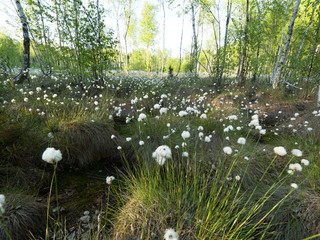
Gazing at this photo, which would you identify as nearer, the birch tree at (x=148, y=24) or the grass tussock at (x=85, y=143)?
the grass tussock at (x=85, y=143)

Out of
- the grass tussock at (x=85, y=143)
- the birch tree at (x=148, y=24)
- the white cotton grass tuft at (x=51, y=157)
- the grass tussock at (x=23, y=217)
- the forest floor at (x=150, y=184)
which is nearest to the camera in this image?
the white cotton grass tuft at (x=51, y=157)

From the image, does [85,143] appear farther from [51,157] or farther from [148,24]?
[148,24]

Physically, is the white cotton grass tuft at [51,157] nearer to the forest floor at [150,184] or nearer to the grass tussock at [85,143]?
the forest floor at [150,184]

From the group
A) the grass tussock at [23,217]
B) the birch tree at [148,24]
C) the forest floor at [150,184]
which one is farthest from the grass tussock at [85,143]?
the birch tree at [148,24]

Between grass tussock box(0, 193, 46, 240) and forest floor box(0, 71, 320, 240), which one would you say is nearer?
forest floor box(0, 71, 320, 240)

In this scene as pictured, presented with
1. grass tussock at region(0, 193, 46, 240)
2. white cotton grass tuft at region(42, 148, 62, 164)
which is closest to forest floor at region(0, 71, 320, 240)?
grass tussock at region(0, 193, 46, 240)

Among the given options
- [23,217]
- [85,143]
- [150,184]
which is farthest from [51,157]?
[85,143]

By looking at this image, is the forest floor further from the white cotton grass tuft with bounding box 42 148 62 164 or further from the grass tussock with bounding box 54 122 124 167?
the white cotton grass tuft with bounding box 42 148 62 164

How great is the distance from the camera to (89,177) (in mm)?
3516

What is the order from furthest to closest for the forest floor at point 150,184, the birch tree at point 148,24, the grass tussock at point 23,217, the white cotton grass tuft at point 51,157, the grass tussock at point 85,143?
the birch tree at point 148,24
the grass tussock at point 85,143
the grass tussock at point 23,217
the forest floor at point 150,184
the white cotton grass tuft at point 51,157

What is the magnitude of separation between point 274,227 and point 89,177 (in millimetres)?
3549

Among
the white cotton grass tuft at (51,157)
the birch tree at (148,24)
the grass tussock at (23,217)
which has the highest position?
the birch tree at (148,24)

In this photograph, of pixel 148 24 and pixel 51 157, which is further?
pixel 148 24

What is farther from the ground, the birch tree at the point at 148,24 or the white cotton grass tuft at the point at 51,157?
the birch tree at the point at 148,24
